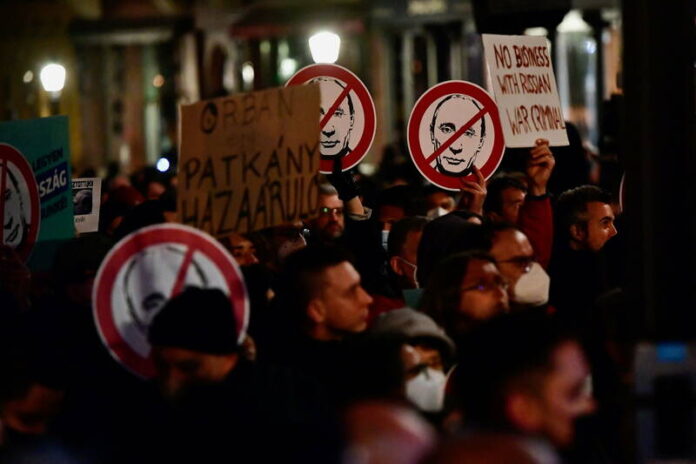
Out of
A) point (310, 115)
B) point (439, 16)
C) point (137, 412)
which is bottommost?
point (137, 412)

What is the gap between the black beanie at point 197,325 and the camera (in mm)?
4867

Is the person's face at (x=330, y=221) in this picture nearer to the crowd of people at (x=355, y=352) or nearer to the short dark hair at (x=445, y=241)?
the crowd of people at (x=355, y=352)

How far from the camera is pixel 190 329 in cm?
491

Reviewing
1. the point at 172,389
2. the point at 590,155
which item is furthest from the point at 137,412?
the point at 590,155

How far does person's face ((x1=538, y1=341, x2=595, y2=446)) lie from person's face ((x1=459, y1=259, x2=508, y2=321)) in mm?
1512

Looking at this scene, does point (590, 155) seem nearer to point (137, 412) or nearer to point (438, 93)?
point (438, 93)

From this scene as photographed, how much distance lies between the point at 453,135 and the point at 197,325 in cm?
424

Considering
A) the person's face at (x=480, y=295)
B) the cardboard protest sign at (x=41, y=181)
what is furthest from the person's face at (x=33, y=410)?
the cardboard protest sign at (x=41, y=181)

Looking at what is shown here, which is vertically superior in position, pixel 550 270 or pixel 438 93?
pixel 438 93

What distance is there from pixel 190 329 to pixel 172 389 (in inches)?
7.8

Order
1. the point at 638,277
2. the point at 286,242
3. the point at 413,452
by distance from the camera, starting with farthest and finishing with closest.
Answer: the point at 286,242 < the point at 638,277 < the point at 413,452

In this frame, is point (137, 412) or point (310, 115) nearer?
point (137, 412)

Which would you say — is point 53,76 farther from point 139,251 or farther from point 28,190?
point 139,251

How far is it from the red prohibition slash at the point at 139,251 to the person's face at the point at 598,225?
3.07 m
